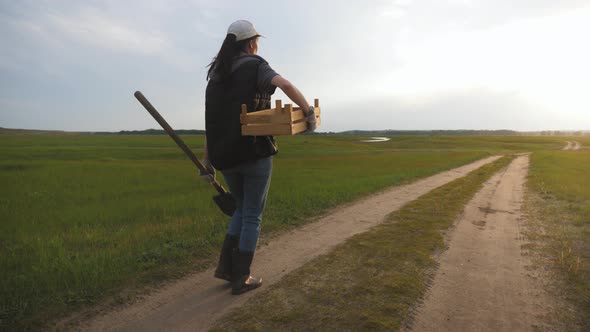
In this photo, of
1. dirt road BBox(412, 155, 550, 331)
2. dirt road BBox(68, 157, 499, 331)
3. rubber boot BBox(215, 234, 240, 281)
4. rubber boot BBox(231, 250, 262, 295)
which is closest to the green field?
dirt road BBox(68, 157, 499, 331)

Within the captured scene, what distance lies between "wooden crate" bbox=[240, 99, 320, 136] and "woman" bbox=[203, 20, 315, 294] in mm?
95

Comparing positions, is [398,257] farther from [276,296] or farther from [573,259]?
[573,259]

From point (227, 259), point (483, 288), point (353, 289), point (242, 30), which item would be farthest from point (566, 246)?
point (242, 30)

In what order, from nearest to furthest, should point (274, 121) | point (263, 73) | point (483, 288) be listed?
point (274, 121)
point (263, 73)
point (483, 288)

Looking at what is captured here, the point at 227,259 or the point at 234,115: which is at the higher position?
the point at 234,115

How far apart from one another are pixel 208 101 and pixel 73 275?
7.77ft

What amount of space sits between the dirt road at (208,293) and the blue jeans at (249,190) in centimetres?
56

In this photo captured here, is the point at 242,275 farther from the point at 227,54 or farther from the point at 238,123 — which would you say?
the point at 227,54

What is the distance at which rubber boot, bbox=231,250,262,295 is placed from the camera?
3.41 m

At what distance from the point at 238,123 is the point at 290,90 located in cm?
55

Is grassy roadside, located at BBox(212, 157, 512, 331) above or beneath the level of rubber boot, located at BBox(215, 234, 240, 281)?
beneath

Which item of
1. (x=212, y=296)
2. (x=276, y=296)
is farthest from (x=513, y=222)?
(x=212, y=296)

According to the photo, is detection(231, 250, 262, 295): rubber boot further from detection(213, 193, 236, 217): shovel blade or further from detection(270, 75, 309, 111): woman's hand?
detection(270, 75, 309, 111): woman's hand

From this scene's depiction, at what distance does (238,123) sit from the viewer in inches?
126
